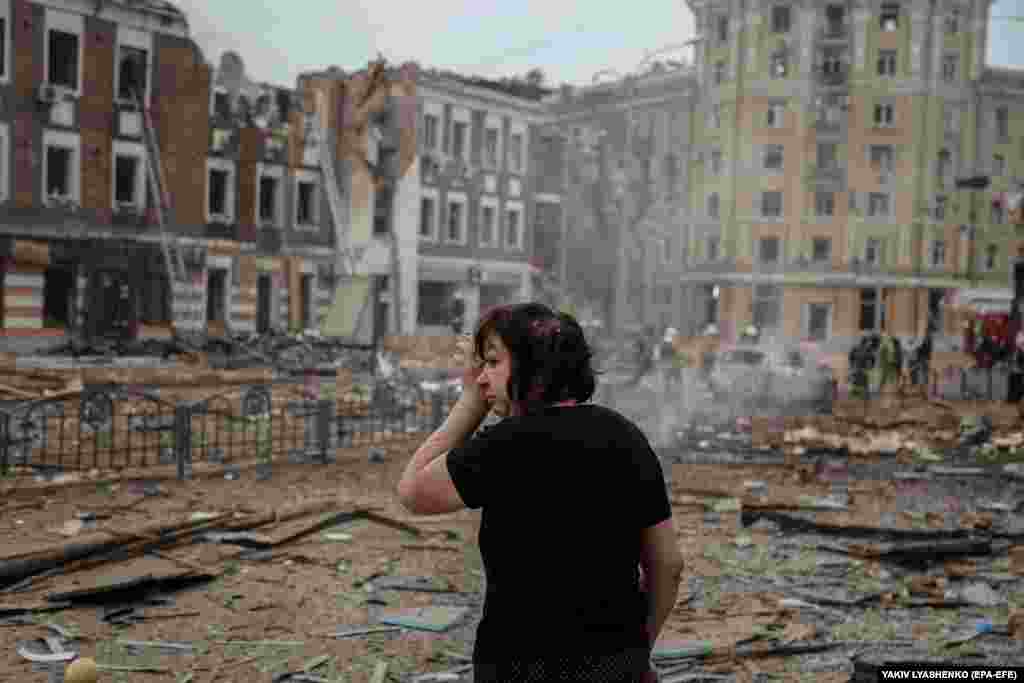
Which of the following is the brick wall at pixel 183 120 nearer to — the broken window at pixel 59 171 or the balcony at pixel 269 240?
the balcony at pixel 269 240

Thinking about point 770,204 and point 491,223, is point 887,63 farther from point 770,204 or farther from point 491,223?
point 491,223

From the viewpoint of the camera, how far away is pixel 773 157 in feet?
190

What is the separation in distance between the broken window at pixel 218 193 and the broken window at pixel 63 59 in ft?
19.8

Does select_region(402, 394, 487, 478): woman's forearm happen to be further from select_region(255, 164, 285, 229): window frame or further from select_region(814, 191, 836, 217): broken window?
select_region(814, 191, 836, 217): broken window

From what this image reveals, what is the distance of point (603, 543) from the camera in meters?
2.84

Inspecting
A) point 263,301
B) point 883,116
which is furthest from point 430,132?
point 883,116

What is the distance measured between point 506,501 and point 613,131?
67423 mm

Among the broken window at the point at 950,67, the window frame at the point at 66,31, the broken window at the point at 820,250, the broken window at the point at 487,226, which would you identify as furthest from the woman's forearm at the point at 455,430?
the broken window at the point at 950,67

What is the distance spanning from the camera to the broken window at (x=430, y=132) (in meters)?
42.7

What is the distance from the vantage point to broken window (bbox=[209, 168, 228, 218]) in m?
35.9

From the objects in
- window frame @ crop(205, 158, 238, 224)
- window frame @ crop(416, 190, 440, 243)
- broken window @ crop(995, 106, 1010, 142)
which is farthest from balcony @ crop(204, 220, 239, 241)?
broken window @ crop(995, 106, 1010, 142)

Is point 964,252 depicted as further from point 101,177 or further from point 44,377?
point 44,377

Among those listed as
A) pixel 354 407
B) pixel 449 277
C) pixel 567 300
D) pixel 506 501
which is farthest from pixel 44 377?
pixel 567 300

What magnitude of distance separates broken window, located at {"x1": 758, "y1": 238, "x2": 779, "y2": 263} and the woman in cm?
5660
